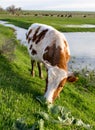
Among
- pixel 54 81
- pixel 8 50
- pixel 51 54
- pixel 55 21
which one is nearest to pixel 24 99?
pixel 54 81

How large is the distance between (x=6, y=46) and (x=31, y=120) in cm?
848

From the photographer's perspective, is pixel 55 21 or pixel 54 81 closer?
pixel 54 81

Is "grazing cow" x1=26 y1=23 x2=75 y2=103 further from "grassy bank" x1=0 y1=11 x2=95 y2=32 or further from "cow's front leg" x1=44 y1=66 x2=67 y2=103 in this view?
"grassy bank" x1=0 y1=11 x2=95 y2=32

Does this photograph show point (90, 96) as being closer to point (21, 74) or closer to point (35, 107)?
point (21, 74)

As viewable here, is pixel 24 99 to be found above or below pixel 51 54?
below

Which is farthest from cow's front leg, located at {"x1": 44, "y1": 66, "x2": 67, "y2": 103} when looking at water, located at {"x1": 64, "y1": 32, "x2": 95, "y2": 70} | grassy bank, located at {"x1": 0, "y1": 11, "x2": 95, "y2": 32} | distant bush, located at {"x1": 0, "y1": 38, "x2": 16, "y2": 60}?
grassy bank, located at {"x1": 0, "y1": 11, "x2": 95, "y2": 32}

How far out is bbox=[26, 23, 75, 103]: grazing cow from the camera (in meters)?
10.5

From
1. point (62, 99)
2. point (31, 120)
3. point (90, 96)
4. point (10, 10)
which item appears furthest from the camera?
point (10, 10)

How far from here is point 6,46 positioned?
16516 mm

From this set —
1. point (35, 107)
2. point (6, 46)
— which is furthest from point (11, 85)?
point (6, 46)

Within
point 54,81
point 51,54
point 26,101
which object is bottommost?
point 26,101

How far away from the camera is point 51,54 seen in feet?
37.9

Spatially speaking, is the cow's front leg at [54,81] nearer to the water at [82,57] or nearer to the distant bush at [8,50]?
the distant bush at [8,50]

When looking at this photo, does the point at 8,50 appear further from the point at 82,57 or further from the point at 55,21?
the point at 55,21
